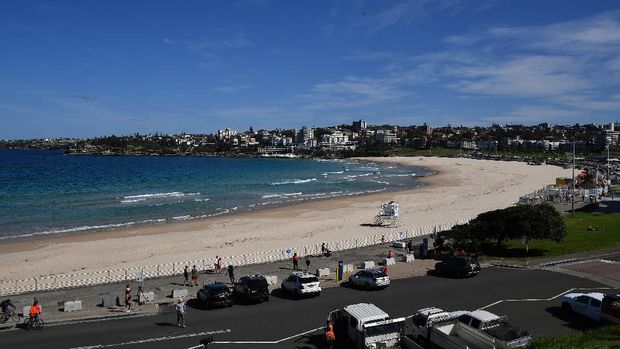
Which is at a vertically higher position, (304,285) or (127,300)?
(304,285)

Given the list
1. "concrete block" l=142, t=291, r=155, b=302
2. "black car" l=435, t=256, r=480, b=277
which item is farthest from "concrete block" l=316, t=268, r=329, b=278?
"concrete block" l=142, t=291, r=155, b=302

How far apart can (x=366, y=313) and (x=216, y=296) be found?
22.5 ft

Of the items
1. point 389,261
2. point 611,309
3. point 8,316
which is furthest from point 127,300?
point 611,309

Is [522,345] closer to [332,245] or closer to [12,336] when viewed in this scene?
[12,336]

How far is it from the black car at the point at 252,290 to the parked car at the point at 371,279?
407 centimetres

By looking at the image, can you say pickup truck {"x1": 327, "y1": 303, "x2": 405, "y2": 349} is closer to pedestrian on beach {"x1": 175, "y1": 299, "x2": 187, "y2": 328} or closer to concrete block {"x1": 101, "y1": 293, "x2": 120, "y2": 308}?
pedestrian on beach {"x1": 175, "y1": 299, "x2": 187, "y2": 328}

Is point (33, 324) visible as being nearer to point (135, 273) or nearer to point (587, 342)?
point (135, 273)

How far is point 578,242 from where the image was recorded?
30.8 m

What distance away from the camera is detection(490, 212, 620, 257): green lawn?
28.8 m

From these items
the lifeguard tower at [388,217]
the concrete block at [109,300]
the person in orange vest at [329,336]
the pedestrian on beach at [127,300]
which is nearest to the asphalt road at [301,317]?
the person in orange vest at [329,336]

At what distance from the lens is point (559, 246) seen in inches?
1175

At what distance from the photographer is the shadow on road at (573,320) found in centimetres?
1716

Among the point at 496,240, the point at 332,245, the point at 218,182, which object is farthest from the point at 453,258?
the point at 218,182

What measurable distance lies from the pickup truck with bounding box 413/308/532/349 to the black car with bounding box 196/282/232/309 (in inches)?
293
